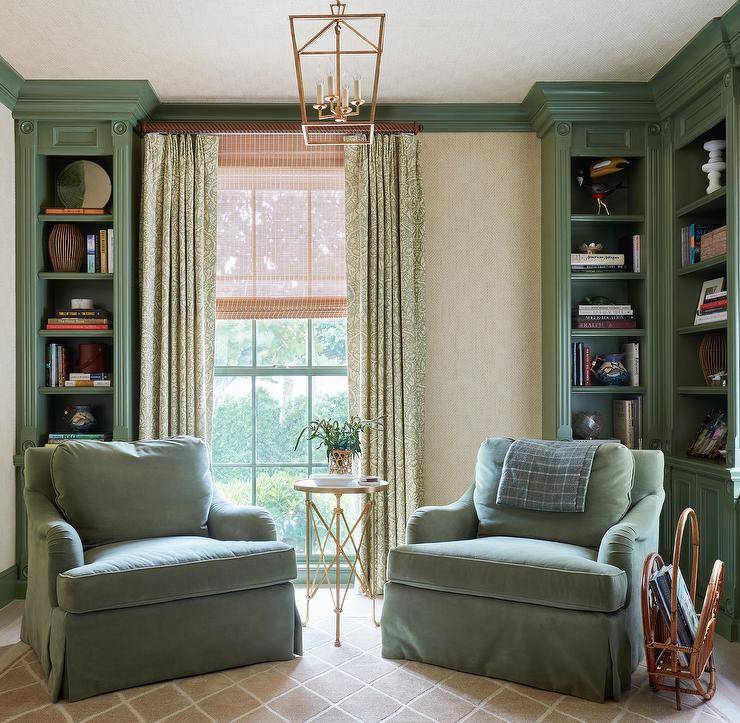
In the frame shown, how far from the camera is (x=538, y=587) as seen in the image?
109 inches

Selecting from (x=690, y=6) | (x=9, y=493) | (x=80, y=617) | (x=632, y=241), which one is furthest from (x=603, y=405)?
(x=9, y=493)

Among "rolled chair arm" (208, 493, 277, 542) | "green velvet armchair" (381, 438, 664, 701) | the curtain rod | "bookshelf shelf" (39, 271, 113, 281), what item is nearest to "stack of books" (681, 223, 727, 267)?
"green velvet armchair" (381, 438, 664, 701)

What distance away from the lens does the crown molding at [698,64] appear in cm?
329

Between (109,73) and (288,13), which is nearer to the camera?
(288,13)

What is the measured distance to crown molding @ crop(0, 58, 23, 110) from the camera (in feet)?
12.2

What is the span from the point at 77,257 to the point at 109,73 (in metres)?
1.00

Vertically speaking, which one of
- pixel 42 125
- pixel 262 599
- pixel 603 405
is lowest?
pixel 262 599

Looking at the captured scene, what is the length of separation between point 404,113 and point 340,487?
2.26 m

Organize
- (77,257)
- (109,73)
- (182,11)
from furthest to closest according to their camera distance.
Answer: (77,257), (109,73), (182,11)

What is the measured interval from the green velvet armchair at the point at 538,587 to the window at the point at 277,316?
1.37 metres

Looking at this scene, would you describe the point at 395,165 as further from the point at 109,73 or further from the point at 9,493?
the point at 9,493

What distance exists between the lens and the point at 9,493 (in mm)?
3947

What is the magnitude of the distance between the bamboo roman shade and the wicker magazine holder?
232cm

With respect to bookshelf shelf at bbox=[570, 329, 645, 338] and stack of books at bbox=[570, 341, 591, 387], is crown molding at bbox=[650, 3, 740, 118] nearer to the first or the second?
bookshelf shelf at bbox=[570, 329, 645, 338]
